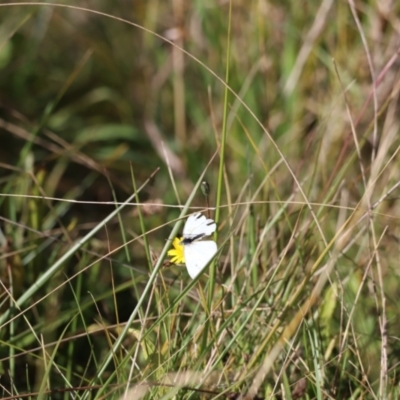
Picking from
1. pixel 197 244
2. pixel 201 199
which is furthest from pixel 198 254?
pixel 201 199

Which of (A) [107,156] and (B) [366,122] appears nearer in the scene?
(B) [366,122]

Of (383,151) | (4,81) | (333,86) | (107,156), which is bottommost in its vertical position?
(107,156)

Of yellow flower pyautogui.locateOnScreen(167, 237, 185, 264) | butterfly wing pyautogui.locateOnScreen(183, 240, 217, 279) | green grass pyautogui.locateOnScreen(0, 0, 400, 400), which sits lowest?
green grass pyautogui.locateOnScreen(0, 0, 400, 400)

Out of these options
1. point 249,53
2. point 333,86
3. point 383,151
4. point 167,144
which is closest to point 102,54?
point 167,144

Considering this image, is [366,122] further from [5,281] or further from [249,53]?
[5,281]

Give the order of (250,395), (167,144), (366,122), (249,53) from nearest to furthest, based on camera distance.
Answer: (250,395)
(366,122)
(249,53)
(167,144)

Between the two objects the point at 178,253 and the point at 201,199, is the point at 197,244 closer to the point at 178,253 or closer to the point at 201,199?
the point at 178,253
